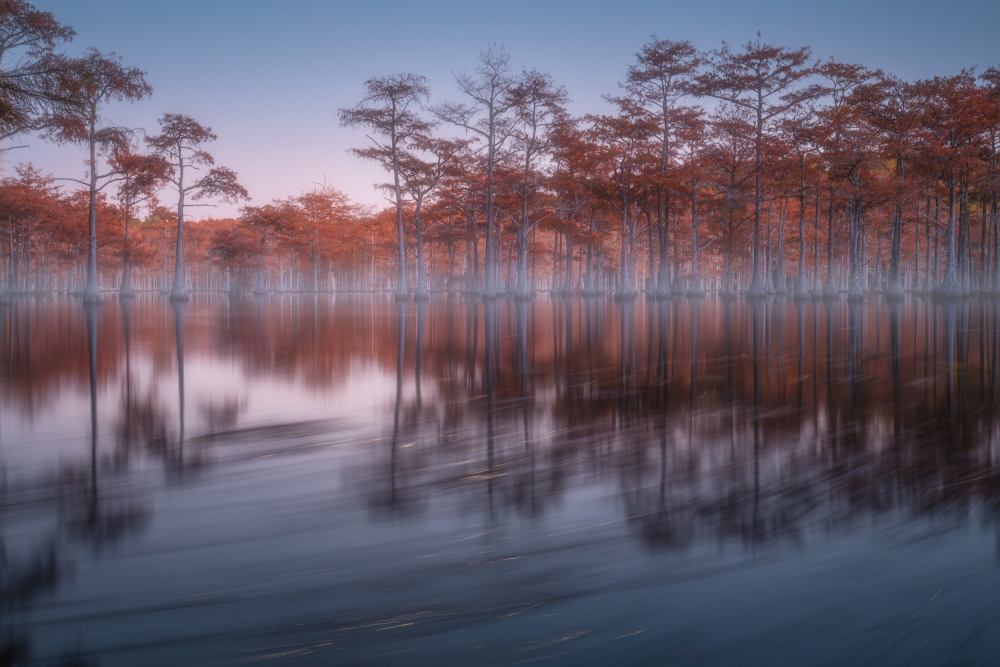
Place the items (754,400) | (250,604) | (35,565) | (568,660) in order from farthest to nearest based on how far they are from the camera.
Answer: (754,400), (35,565), (250,604), (568,660)

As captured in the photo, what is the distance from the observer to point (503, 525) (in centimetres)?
299

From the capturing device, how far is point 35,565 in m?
2.52

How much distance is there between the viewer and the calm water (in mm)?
2037

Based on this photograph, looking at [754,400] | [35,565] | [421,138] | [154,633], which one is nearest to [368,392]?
[754,400]

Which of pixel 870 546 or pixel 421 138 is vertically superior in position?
pixel 421 138

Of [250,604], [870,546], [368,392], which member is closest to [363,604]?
[250,604]

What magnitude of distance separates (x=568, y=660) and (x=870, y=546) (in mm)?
1558

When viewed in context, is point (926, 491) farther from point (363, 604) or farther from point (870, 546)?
point (363, 604)

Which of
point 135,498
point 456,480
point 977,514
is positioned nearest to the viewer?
point 977,514

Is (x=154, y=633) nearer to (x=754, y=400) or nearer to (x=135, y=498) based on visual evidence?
(x=135, y=498)

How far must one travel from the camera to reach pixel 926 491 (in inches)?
134

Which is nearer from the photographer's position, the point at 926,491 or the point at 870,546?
the point at 870,546

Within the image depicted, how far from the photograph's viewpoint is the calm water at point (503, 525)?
2.04 m

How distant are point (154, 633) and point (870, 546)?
8.94 feet
